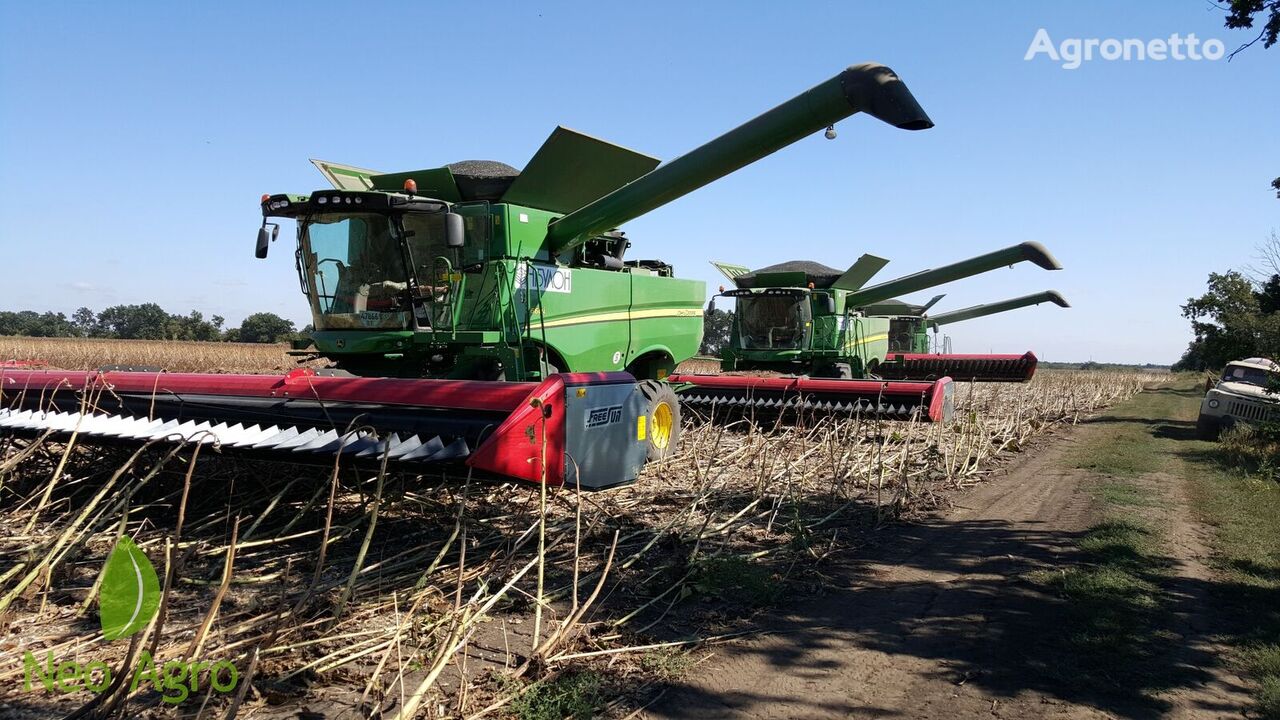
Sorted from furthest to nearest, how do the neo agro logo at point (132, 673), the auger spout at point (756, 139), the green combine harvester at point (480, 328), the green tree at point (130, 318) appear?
1. the green tree at point (130, 318)
2. the auger spout at point (756, 139)
3. the green combine harvester at point (480, 328)
4. the neo agro logo at point (132, 673)

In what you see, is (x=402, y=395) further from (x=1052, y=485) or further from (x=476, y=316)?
(x=1052, y=485)

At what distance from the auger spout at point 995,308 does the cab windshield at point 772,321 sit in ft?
26.4

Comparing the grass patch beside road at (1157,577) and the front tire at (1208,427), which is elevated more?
the front tire at (1208,427)

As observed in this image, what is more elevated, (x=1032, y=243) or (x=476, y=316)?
(x=1032, y=243)

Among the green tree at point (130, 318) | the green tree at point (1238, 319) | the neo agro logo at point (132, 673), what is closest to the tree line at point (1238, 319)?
the green tree at point (1238, 319)

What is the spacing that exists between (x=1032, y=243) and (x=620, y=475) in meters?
9.70

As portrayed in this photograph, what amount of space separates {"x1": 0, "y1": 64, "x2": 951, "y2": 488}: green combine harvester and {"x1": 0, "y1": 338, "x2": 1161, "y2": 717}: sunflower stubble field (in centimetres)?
33

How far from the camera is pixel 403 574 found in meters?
3.64

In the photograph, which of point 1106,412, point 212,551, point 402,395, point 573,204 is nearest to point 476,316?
point 573,204

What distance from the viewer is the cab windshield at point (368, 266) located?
6.06m

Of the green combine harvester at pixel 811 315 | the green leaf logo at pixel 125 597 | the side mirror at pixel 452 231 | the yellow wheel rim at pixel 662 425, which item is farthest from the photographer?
the green combine harvester at pixel 811 315

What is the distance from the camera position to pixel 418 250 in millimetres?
6344

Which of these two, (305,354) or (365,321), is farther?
(305,354)

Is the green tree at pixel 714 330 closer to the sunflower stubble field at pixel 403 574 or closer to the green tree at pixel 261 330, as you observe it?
the sunflower stubble field at pixel 403 574
